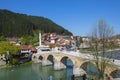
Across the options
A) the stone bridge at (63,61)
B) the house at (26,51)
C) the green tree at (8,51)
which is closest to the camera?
the stone bridge at (63,61)

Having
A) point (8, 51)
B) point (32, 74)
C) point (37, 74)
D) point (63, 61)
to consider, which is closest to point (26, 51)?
point (8, 51)

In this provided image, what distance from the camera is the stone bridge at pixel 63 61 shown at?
118 ft

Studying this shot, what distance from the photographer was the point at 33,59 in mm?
63375

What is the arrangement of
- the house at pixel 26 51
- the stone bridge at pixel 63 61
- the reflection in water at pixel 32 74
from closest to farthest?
the stone bridge at pixel 63 61 < the reflection in water at pixel 32 74 < the house at pixel 26 51

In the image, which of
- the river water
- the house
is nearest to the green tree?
the river water

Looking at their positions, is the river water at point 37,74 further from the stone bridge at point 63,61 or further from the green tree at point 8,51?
the green tree at point 8,51

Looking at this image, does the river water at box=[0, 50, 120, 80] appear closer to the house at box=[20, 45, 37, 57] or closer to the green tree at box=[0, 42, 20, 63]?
the green tree at box=[0, 42, 20, 63]

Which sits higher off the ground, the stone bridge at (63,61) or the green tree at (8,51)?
the green tree at (8,51)

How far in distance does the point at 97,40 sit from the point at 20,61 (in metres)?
36.9

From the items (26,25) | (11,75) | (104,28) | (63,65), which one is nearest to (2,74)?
(11,75)

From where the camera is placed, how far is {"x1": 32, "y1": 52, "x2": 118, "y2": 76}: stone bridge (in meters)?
35.9

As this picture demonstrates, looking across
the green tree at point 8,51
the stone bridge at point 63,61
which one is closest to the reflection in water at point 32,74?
the stone bridge at point 63,61

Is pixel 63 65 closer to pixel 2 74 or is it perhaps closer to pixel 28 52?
pixel 2 74

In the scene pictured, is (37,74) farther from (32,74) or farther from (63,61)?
(63,61)
